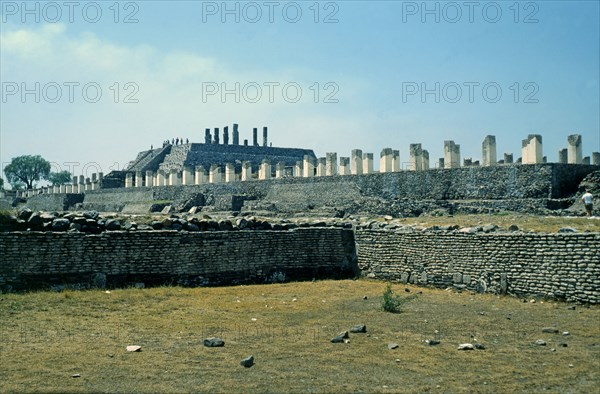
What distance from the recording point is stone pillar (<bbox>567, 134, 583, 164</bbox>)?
64.1 feet

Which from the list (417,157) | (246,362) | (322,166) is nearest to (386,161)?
(417,157)

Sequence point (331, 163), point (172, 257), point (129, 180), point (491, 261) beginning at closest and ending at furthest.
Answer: point (491, 261) → point (172, 257) → point (331, 163) → point (129, 180)

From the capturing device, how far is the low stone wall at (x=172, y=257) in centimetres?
1173

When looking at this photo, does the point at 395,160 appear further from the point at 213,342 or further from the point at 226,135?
the point at 226,135

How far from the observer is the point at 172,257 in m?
13.2

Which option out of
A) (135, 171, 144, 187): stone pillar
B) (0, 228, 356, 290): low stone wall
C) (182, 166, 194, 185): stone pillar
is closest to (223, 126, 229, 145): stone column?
(135, 171, 144, 187): stone pillar

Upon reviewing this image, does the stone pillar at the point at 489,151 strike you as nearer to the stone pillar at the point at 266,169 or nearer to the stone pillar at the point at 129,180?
the stone pillar at the point at 266,169

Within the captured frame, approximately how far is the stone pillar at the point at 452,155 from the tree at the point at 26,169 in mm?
80566

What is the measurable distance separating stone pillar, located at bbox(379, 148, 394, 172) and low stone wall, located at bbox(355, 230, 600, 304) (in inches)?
396

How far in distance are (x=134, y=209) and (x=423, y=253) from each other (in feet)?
87.3

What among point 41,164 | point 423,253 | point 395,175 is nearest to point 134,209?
point 395,175

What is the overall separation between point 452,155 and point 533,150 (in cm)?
313

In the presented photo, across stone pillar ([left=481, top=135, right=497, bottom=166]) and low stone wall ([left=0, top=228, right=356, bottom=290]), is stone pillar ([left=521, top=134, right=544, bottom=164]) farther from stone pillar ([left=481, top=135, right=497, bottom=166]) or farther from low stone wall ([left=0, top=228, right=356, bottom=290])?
low stone wall ([left=0, top=228, right=356, bottom=290])

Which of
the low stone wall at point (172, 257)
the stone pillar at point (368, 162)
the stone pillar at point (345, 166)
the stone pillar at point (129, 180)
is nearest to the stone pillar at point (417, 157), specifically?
the stone pillar at point (368, 162)
